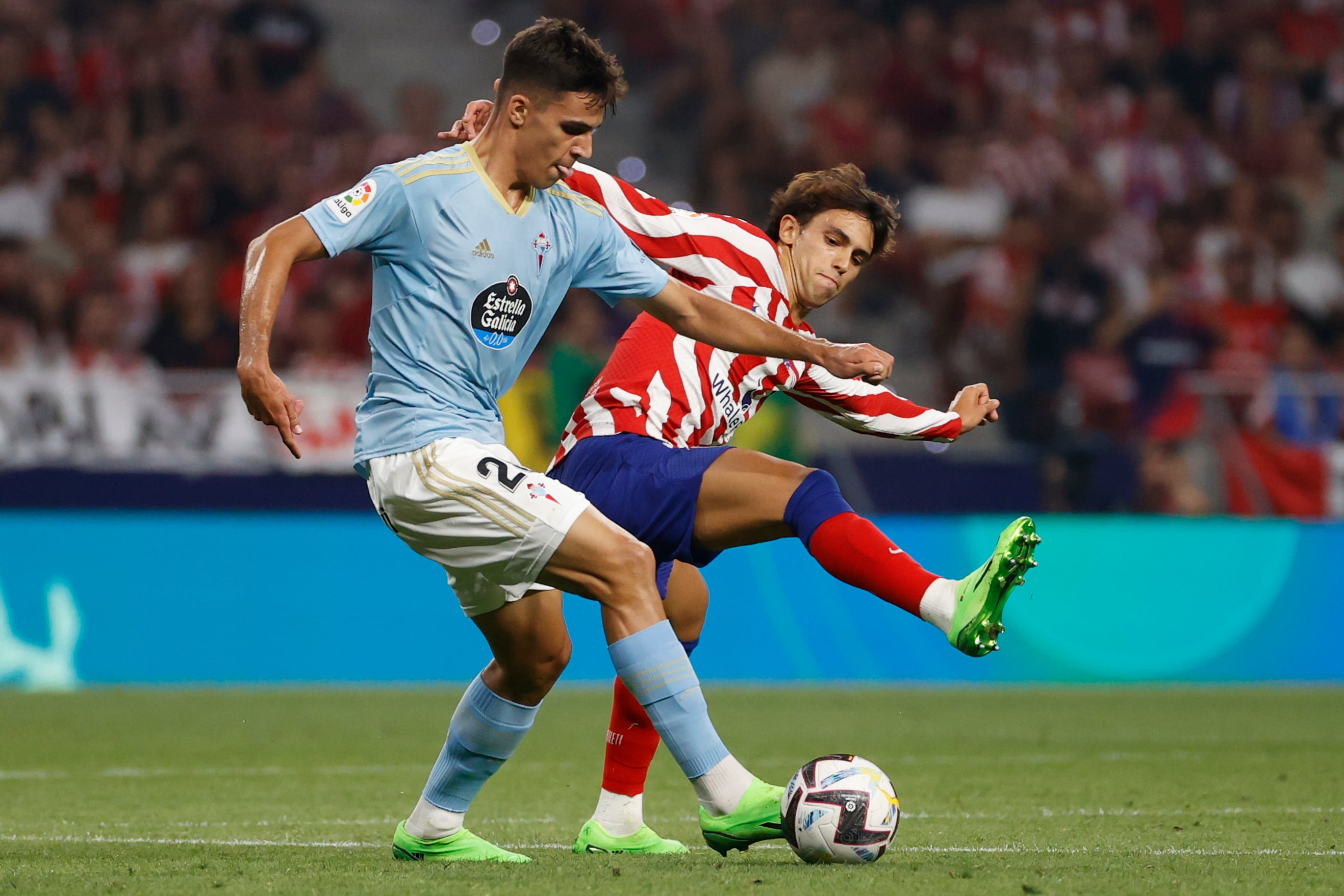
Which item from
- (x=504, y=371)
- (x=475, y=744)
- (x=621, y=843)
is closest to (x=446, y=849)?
(x=475, y=744)

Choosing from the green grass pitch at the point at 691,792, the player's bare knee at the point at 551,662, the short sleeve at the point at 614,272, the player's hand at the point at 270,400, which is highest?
the short sleeve at the point at 614,272

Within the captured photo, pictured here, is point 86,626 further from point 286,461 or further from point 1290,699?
point 1290,699

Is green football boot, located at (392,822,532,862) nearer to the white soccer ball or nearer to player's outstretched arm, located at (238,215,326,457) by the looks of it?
the white soccer ball

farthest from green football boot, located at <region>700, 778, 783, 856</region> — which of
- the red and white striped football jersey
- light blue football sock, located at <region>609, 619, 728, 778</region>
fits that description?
the red and white striped football jersey

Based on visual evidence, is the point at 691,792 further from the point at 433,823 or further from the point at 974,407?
the point at 974,407

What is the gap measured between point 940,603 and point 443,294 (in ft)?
4.60

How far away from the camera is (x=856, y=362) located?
165 inches

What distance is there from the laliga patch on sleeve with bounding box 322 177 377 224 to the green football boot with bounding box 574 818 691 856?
5.91 ft

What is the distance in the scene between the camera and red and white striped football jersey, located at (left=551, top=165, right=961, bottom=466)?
4.75 metres

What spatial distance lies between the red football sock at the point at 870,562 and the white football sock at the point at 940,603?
27mm

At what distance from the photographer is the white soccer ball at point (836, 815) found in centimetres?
389

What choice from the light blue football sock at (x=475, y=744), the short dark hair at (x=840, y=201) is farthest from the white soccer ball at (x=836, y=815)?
the short dark hair at (x=840, y=201)

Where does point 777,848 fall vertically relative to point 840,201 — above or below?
below

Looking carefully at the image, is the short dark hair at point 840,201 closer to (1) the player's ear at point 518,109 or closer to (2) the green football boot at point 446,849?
(1) the player's ear at point 518,109
